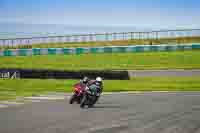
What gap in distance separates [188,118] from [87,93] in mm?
4793

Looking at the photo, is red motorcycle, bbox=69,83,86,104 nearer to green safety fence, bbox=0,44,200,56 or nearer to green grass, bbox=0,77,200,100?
green grass, bbox=0,77,200,100

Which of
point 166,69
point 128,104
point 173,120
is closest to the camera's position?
point 173,120

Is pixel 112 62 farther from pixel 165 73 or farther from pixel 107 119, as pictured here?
pixel 107 119

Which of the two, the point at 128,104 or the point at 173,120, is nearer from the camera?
the point at 173,120

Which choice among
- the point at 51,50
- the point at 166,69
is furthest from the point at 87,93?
the point at 51,50

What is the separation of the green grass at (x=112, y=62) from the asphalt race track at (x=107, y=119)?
31.0 metres

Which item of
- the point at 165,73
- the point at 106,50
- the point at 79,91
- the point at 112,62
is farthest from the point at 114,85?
the point at 106,50

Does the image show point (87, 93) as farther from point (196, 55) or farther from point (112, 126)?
point (196, 55)

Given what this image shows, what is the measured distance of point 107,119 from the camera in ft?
52.0

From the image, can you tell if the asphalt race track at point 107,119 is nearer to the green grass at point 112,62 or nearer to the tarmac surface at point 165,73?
the tarmac surface at point 165,73

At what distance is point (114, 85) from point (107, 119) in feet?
64.1

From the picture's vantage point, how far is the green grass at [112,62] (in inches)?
2066

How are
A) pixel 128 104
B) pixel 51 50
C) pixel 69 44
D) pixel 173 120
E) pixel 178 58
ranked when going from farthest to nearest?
pixel 69 44, pixel 51 50, pixel 178 58, pixel 128 104, pixel 173 120

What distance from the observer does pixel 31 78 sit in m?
39.3
